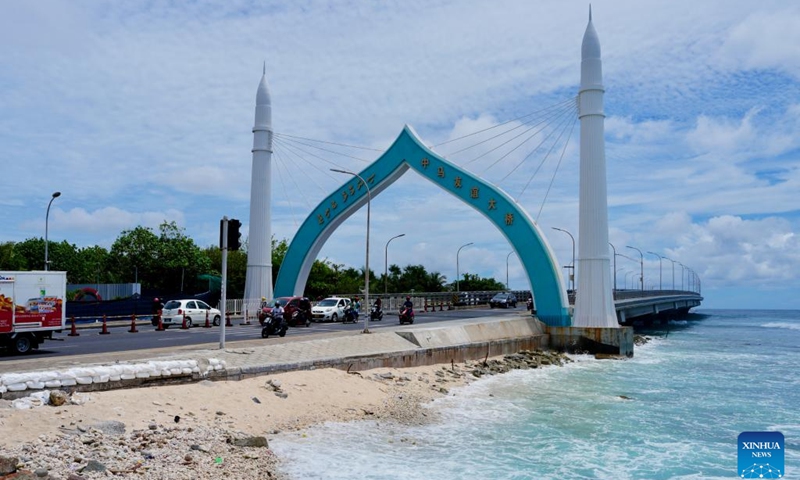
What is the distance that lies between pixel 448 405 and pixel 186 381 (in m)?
7.40

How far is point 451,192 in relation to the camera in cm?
3984

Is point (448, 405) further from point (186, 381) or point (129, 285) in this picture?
point (129, 285)

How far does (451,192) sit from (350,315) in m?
9.34

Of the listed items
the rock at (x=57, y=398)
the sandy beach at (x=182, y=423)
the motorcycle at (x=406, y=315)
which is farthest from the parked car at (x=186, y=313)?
the rock at (x=57, y=398)

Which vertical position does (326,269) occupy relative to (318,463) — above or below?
above

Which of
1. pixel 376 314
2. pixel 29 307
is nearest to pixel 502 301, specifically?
pixel 376 314

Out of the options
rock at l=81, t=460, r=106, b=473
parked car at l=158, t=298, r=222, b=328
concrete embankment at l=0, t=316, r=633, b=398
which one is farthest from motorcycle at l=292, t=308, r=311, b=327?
rock at l=81, t=460, r=106, b=473

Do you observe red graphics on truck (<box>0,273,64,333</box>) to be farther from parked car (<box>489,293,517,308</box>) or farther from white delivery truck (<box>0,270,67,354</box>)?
parked car (<box>489,293,517,308</box>)

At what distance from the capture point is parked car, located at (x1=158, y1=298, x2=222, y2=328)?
3284cm

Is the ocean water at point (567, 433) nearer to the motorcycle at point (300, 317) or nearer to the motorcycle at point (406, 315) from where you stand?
the motorcycle at point (406, 315)

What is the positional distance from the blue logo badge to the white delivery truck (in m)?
18.3

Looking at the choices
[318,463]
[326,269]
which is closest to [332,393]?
[318,463]

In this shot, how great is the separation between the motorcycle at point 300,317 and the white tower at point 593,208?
1403 cm

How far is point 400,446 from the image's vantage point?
1376 cm
